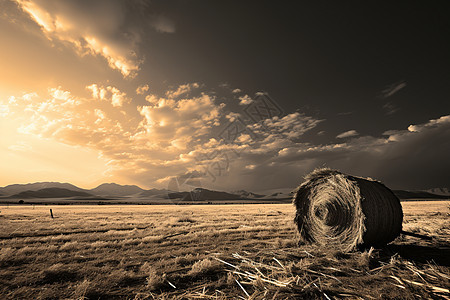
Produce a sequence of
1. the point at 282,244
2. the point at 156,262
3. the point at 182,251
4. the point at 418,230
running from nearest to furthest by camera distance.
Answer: the point at 156,262
the point at 182,251
the point at 282,244
the point at 418,230

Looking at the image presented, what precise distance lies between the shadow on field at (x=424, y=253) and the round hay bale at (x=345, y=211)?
0.53m

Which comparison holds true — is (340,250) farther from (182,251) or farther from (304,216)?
(182,251)

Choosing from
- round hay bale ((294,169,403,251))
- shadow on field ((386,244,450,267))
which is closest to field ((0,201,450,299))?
shadow on field ((386,244,450,267))

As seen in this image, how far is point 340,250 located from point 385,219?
2.09m

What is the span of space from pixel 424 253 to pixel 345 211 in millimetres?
2666

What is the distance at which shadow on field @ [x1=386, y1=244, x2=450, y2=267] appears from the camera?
6618 millimetres

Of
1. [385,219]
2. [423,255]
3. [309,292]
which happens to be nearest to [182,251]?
[309,292]

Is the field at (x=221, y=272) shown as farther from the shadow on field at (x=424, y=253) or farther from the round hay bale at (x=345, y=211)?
the round hay bale at (x=345, y=211)

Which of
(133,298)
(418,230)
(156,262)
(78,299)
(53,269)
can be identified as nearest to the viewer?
(78,299)

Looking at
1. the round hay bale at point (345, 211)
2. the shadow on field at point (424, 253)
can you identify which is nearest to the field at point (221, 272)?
the shadow on field at point (424, 253)

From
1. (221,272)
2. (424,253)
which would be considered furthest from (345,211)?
(221,272)

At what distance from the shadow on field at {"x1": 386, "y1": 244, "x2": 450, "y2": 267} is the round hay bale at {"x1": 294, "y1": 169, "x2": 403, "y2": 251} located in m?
0.53

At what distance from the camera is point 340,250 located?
8.03m

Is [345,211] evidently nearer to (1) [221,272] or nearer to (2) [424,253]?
(2) [424,253]
